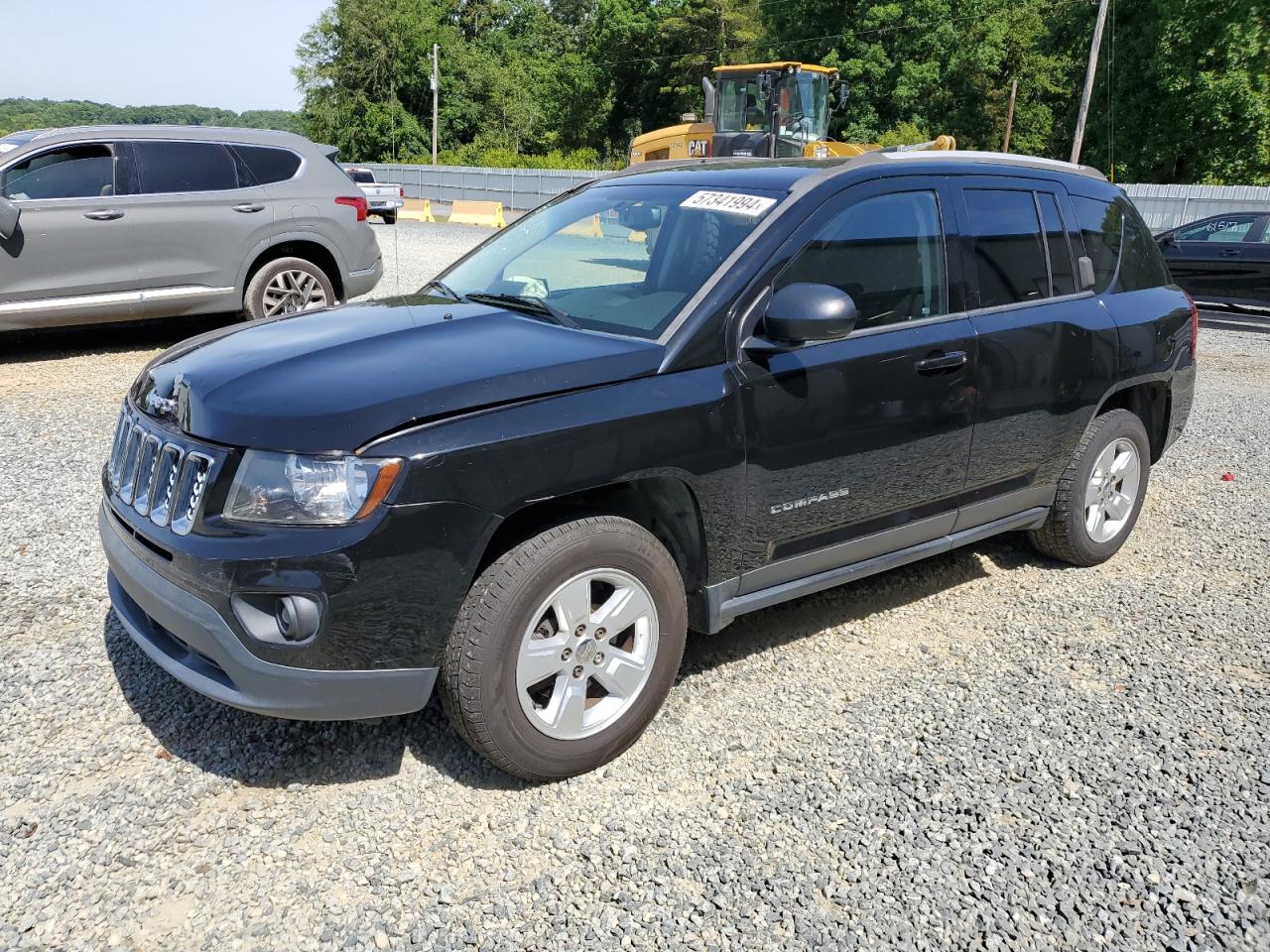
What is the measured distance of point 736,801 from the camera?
3080 millimetres

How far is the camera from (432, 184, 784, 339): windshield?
350 centimetres

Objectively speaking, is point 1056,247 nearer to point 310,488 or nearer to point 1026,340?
point 1026,340

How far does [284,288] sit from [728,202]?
6.77 meters

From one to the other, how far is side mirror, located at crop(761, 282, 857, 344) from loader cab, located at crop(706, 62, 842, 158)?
15.9 m

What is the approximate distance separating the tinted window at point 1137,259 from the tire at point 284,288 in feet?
21.8

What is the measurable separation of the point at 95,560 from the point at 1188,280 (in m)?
13.9

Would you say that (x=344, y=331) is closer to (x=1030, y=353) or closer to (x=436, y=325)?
(x=436, y=325)

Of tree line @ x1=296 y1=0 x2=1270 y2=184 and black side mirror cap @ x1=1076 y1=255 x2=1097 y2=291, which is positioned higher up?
tree line @ x1=296 y1=0 x2=1270 y2=184

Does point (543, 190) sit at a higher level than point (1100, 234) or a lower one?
lower

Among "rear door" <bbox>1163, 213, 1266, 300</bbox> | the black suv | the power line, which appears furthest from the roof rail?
the power line

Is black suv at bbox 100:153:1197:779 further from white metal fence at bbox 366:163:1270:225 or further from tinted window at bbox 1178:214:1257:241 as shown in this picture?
white metal fence at bbox 366:163:1270:225

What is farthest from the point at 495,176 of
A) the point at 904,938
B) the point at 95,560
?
the point at 904,938

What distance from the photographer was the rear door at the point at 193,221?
8641mm

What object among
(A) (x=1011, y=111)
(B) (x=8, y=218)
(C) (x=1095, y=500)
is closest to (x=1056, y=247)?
(C) (x=1095, y=500)
